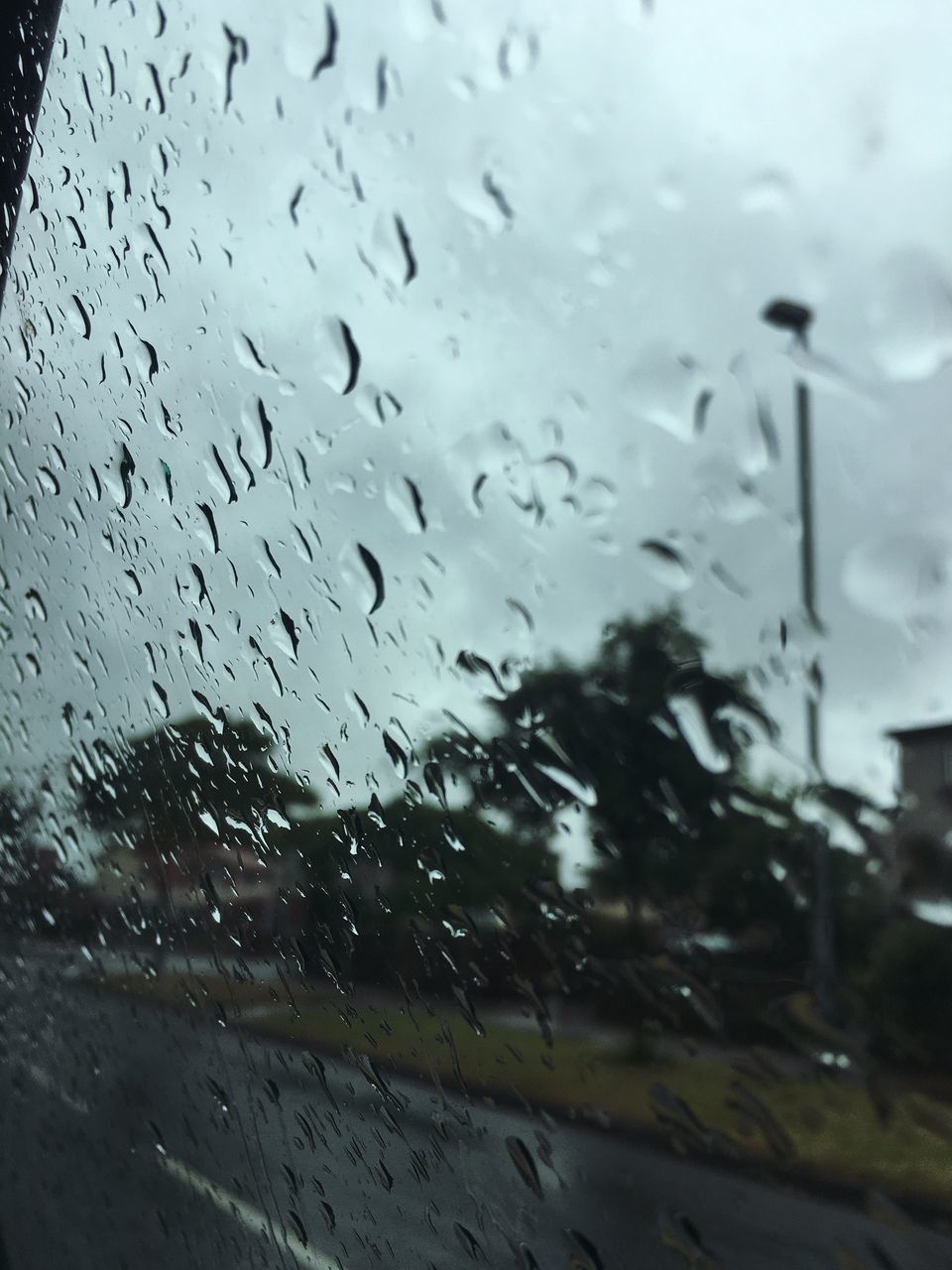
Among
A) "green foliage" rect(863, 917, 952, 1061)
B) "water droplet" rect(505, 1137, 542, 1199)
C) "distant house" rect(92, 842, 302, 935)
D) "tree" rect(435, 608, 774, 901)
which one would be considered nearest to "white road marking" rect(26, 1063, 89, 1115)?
"distant house" rect(92, 842, 302, 935)

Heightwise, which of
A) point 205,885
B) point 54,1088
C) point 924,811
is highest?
point 205,885

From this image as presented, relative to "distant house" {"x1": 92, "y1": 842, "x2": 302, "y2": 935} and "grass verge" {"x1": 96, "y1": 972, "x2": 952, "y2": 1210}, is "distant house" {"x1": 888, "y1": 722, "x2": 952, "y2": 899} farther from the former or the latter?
"distant house" {"x1": 92, "y1": 842, "x2": 302, "y2": 935}

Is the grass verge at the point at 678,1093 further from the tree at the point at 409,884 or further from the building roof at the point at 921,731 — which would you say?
the building roof at the point at 921,731

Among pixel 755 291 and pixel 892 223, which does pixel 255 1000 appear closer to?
pixel 755 291

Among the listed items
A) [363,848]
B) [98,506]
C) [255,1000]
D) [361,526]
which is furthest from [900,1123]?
[98,506]

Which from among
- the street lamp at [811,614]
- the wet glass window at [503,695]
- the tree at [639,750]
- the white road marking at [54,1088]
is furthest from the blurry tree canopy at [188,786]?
Result: the street lamp at [811,614]

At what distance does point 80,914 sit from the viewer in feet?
8.57

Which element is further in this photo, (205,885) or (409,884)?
(205,885)

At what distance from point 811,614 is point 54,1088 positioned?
257 cm

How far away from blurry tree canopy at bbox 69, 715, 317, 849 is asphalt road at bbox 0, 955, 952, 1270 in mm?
305

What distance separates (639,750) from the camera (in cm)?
99

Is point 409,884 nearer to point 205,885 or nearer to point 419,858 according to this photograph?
point 419,858

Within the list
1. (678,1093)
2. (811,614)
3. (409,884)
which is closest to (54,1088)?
(409,884)

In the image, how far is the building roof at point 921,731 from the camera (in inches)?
28.5
